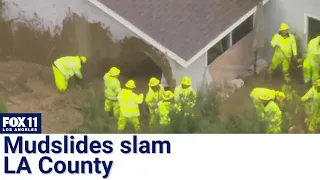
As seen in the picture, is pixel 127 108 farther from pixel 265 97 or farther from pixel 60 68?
pixel 265 97

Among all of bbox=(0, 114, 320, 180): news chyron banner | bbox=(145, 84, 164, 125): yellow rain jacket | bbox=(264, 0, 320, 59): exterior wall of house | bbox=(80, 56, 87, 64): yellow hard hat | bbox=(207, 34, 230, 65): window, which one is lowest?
bbox=(0, 114, 320, 180): news chyron banner

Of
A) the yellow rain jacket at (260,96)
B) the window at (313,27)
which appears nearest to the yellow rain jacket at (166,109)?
the yellow rain jacket at (260,96)

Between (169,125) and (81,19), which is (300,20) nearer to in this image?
(169,125)

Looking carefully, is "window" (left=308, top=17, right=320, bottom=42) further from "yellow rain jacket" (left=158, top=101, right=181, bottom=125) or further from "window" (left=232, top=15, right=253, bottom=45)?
"yellow rain jacket" (left=158, top=101, right=181, bottom=125)

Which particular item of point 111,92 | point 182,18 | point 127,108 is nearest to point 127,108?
point 127,108

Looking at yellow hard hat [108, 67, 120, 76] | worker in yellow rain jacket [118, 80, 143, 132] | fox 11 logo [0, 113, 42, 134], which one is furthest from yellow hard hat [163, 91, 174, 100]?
fox 11 logo [0, 113, 42, 134]

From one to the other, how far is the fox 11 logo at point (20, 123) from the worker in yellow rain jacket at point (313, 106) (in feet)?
4.02

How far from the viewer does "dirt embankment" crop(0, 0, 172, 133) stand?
8.21 ft

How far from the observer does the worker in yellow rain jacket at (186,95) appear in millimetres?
2529

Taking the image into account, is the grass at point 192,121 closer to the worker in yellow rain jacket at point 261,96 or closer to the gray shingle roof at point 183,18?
the worker in yellow rain jacket at point 261,96

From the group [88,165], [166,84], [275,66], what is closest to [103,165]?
[88,165]

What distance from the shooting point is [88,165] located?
2527 millimetres

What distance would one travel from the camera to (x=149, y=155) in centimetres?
254

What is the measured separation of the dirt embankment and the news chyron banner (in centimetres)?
7
